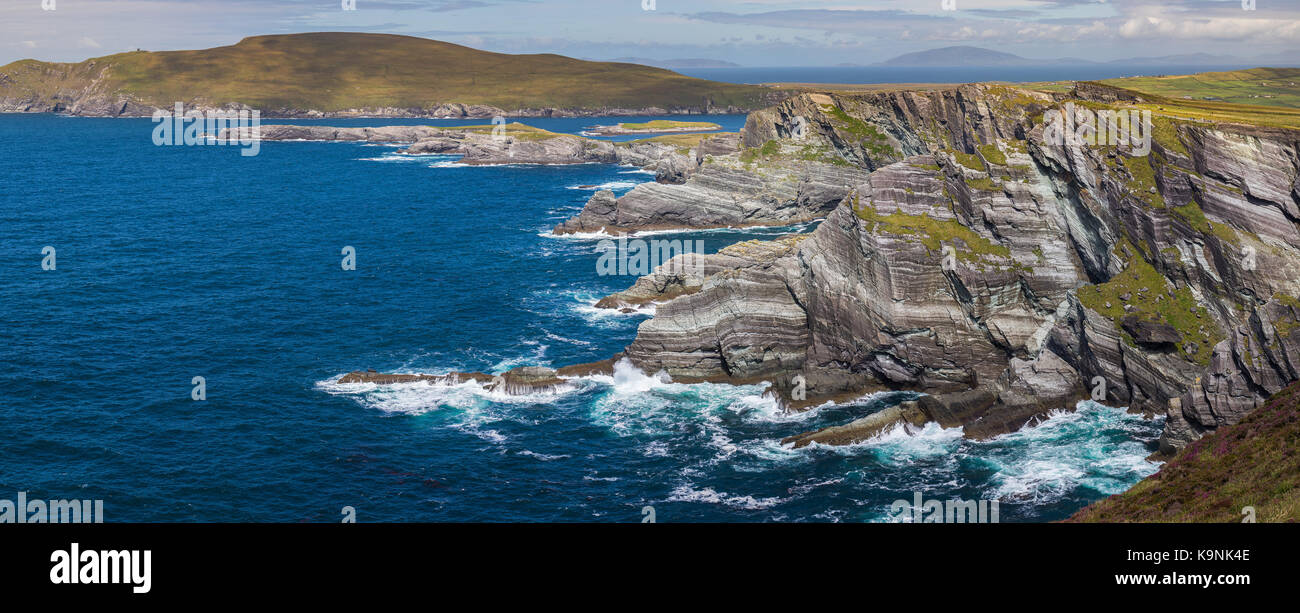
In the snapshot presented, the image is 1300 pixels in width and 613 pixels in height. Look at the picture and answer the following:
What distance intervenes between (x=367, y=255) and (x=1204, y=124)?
8709 centimetres

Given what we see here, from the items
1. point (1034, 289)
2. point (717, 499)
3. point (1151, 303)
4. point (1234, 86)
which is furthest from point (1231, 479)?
point (1234, 86)

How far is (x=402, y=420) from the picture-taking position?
61594 mm

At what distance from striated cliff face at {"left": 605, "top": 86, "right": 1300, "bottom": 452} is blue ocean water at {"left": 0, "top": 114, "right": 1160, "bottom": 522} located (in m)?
2.73

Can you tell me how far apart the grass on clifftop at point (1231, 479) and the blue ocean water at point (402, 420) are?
800 centimetres

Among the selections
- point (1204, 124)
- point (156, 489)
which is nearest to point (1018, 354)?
point (1204, 124)

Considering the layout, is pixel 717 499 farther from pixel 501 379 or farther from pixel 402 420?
pixel 402 420

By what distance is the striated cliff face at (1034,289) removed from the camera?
172 feet

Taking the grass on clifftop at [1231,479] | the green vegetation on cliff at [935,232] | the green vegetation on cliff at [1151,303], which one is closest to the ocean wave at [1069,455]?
the green vegetation on cliff at [1151,303]

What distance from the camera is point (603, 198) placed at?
12850 centimetres

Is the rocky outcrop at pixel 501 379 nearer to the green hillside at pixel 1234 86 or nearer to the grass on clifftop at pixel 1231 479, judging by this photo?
the grass on clifftop at pixel 1231 479

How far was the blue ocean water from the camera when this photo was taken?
5028 cm

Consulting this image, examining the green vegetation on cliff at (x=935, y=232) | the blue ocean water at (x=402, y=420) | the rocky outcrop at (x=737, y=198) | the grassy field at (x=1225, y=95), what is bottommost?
the blue ocean water at (x=402, y=420)

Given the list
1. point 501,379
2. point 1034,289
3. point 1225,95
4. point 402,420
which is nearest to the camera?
point 402,420

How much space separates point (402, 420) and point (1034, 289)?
→ 1669 inches
